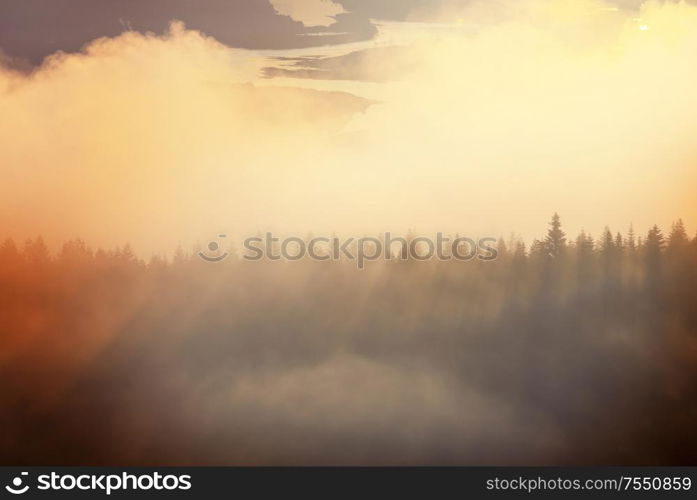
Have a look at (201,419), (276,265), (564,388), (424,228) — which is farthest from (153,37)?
(564,388)

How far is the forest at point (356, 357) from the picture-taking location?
4062 millimetres

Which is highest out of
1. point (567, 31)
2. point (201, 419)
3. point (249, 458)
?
point (567, 31)

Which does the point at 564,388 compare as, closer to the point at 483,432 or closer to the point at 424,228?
the point at 483,432

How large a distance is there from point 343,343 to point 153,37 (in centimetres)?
245

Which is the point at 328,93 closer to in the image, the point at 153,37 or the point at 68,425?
the point at 153,37

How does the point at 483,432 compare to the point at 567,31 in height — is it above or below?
below

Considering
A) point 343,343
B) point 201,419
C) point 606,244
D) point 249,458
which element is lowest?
point 249,458

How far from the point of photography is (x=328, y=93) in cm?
421

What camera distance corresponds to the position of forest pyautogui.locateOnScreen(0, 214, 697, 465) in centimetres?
406

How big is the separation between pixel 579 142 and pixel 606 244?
2.39 ft

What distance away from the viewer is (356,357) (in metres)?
4.18

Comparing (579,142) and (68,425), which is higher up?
(579,142)

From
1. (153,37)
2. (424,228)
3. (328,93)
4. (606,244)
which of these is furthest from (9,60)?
(606,244)

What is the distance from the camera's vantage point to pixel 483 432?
407 cm
